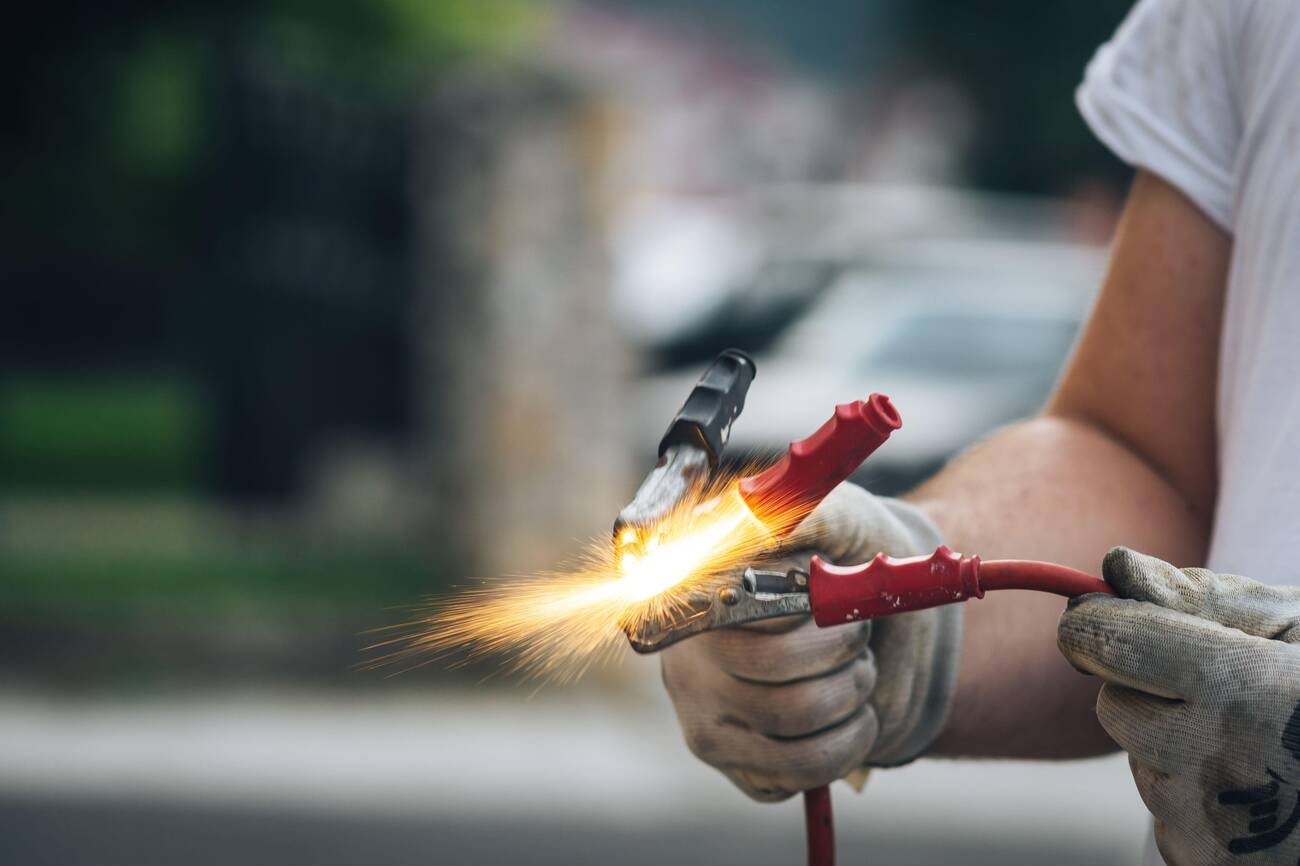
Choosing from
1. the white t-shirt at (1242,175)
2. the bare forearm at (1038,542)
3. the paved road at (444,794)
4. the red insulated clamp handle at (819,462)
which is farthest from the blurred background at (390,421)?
the red insulated clamp handle at (819,462)

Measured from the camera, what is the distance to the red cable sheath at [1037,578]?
52.8 inches

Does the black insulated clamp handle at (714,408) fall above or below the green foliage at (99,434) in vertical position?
above

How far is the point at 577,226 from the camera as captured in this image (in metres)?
6.98

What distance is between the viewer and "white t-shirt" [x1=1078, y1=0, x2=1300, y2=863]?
61.7 inches

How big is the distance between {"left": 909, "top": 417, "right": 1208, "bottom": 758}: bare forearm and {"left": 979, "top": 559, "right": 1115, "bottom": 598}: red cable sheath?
35 cm

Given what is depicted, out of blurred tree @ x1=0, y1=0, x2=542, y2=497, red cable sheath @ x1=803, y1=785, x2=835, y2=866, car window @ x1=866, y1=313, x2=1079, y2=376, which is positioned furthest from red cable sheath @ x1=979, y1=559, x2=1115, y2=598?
car window @ x1=866, y1=313, x2=1079, y2=376

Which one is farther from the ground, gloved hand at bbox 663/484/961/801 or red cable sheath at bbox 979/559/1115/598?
red cable sheath at bbox 979/559/1115/598

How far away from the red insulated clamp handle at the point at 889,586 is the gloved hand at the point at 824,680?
0.13m

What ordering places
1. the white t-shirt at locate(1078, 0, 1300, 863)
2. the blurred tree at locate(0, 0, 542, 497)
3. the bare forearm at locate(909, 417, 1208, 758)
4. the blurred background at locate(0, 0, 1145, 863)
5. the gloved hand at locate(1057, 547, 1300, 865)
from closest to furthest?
the gloved hand at locate(1057, 547, 1300, 865) → the white t-shirt at locate(1078, 0, 1300, 863) → the bare forearm at locate(909, 417, 1208, 758) → the blurred background at locate(0, 0, 1145, 863) → the blurred tree at locate(0, 0, 542, 497)

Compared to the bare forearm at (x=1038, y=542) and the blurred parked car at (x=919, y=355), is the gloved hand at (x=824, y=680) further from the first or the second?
the blurred parked car at (x=919, y=355)

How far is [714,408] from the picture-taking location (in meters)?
1.48

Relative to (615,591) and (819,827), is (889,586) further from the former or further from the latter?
(819,827)

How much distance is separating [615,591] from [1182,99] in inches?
37.2

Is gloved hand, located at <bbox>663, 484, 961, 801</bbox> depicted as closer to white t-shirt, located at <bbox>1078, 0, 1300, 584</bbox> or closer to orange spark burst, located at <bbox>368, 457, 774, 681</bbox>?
orange spark burst, located at <bbox>368, 457, 774, 681</bbox>
